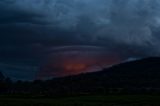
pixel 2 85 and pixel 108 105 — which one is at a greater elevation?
pixel 2 85

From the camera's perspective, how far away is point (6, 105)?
79.3 meters

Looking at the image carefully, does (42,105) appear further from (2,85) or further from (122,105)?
(2,85)

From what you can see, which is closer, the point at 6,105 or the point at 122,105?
the point at 6,105

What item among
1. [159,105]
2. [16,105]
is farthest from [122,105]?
[16,105]

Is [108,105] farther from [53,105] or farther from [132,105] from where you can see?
[53,105]

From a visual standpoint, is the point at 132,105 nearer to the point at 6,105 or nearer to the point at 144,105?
the point at 144,105

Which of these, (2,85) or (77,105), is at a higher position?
(2,85)

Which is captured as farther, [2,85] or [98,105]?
[2,85]

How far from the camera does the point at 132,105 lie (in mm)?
85500

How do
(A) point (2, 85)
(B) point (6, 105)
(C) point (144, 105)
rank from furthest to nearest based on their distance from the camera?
(A) point (2, 85) → (C) point (144, 105) → (B) point (6, 105)

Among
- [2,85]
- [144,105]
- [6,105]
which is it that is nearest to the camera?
[6,105]

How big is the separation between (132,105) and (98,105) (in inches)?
260

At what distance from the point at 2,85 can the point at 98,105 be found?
115139mm

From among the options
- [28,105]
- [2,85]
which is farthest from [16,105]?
[2,85]
